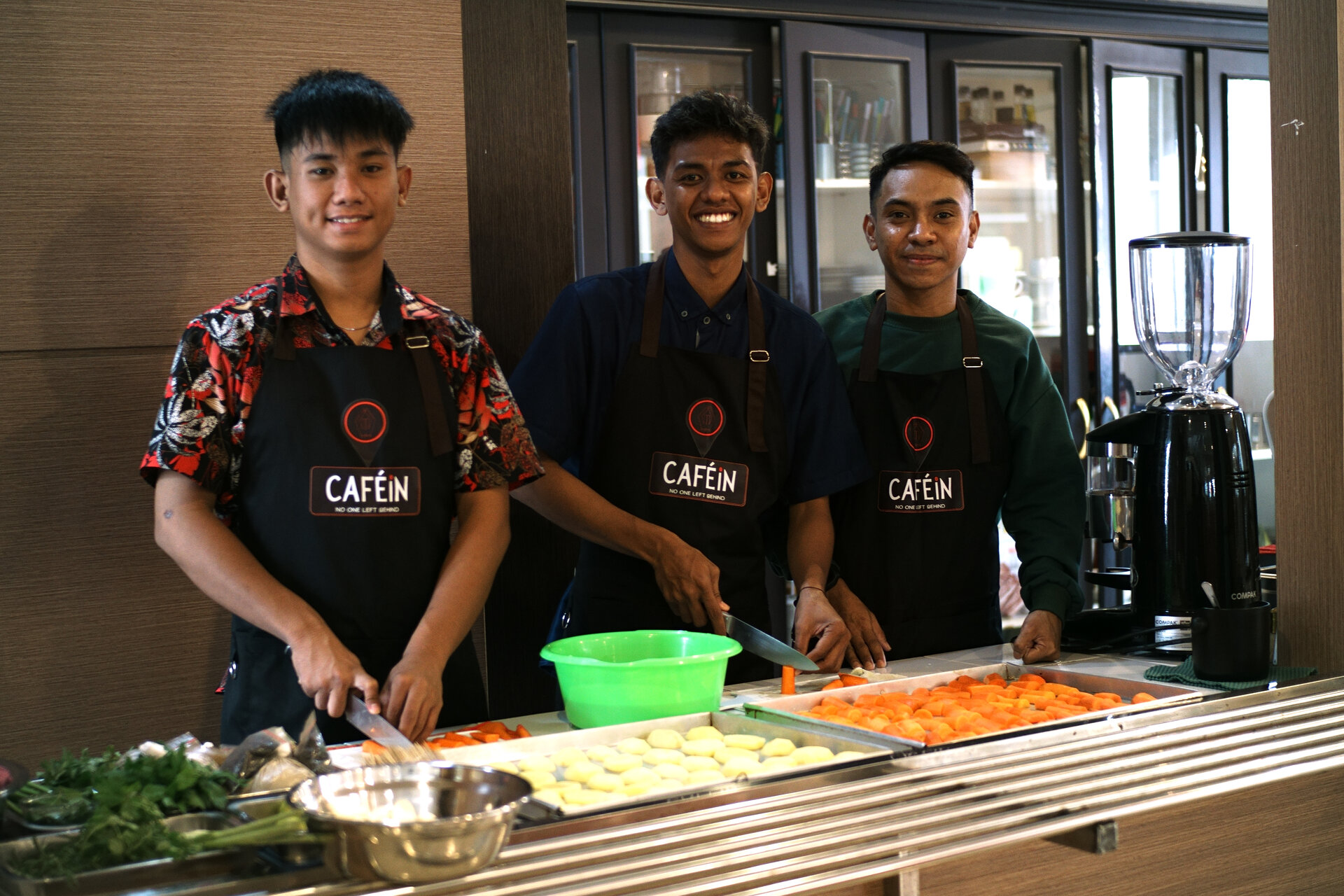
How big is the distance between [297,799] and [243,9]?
167 centimetres

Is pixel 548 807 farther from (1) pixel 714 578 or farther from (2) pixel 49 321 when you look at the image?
(2) pixel 49 321

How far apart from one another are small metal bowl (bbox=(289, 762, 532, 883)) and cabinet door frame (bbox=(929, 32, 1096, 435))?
348 cm

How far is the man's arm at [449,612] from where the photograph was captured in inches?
58.5

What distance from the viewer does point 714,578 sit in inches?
77.8

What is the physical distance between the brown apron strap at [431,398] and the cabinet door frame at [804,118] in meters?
2.04

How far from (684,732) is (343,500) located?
60 cm

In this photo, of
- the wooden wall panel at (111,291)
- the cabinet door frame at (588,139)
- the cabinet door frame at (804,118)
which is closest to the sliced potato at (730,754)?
the wooden wall panel at (111,291)

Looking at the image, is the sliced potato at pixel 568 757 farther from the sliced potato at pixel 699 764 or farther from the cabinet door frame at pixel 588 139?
the cabinet door frame at pixel 588 139

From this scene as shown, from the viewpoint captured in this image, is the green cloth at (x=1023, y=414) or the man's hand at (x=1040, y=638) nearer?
the man's hand at (x=1040, y=638)

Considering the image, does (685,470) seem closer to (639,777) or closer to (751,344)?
(751,344)

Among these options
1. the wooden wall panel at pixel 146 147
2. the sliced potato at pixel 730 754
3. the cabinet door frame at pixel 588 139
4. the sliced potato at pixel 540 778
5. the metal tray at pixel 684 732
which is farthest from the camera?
the cabinet door frame at pixel 588 139

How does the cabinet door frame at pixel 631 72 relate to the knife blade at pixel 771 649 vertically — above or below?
above

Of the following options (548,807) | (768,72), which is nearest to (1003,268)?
(768,72)

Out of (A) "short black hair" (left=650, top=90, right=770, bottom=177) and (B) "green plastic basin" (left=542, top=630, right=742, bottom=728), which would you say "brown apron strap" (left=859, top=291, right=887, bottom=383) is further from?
(B) "green plastic basin" (left=542, top=630, right=742, bottom=728)
